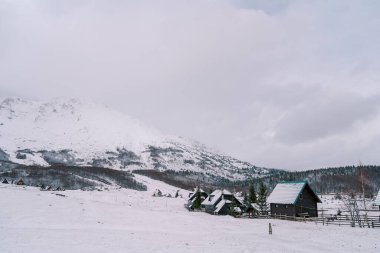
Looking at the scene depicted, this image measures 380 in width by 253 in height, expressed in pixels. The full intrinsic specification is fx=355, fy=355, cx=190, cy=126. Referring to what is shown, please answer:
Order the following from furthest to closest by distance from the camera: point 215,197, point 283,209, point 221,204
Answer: point 215,197 < point 221,204 < point 283,209

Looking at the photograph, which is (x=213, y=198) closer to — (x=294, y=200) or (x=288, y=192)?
(x=288, y=192)

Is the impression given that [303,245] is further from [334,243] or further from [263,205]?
[263,205]

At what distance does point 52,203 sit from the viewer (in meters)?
54.9

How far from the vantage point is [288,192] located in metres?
74.1

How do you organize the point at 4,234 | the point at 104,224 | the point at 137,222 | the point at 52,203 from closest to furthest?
the point at 4,234
the point at 104,224
the point at 137,222
the point at 52,203

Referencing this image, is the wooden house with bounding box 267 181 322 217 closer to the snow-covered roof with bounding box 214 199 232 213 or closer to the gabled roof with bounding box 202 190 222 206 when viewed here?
the snow-covered roof with bounding box 214 199 232 213

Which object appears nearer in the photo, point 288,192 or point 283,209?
point 283,209

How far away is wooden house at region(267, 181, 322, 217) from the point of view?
71.6m

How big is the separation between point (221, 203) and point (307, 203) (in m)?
28.9

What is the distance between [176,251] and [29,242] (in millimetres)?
11605

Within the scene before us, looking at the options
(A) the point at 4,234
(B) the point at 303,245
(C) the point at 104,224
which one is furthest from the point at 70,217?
(B) the point at 303,245

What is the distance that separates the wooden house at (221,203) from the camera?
96375mm

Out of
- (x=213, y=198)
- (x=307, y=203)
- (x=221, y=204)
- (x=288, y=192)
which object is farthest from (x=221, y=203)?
(x=307, y=203)

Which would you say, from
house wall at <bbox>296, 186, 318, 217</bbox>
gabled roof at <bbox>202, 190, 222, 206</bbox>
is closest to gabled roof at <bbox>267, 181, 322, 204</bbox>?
house wall at <bbox>296, 186, 318, 217</bbox>
